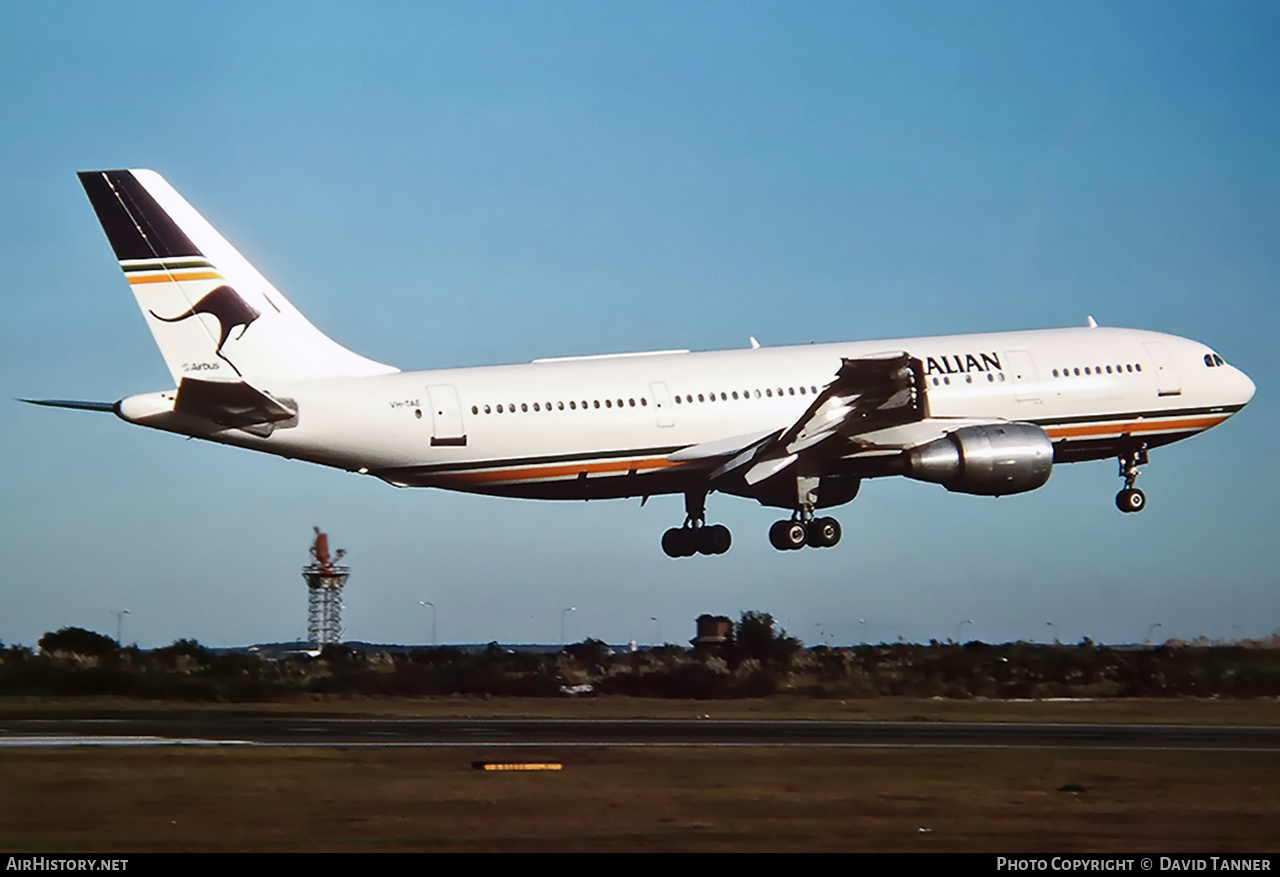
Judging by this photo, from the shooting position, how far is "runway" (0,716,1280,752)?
33781 millimetres

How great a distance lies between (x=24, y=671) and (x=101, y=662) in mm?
2545

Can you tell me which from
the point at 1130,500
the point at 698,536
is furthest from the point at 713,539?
the point at 1130,500

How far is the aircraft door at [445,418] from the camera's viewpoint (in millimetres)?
43469

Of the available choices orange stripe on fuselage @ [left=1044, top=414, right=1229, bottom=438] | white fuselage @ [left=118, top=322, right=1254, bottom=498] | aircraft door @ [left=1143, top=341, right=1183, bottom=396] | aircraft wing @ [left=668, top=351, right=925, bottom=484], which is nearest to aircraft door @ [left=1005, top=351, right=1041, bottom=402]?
white fuselage @ [left=118, top=322, right=1254, bottom=498]

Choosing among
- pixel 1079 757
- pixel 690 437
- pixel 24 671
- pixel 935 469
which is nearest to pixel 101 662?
pixel 24 671

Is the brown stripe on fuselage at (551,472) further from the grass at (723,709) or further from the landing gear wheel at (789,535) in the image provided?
the grass at (723,709)

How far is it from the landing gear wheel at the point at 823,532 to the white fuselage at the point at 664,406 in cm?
172

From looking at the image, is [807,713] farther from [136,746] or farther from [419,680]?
[136,746]

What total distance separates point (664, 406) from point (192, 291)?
12.6m

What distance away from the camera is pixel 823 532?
159 ft

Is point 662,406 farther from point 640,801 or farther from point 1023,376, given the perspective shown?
point 640,801

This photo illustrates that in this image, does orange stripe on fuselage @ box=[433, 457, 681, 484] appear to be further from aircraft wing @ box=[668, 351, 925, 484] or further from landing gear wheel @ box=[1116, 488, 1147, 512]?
landing gear wheel @ box=[1116, 488, 1147, 512]

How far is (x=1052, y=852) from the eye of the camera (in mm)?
21234

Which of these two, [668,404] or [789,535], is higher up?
[668,404]
